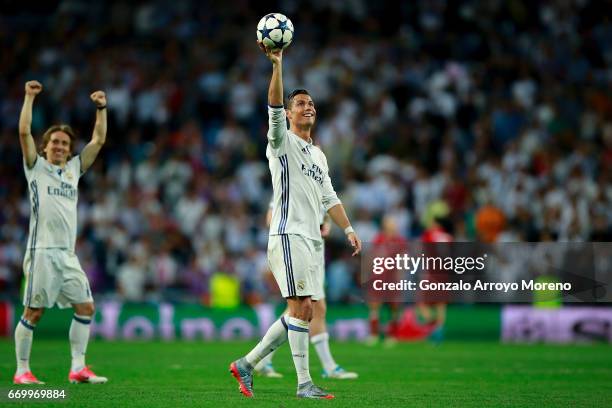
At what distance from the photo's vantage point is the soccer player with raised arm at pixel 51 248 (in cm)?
1195

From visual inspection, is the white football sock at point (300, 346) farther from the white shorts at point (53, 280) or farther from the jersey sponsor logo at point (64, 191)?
the jersey sponsor logo at point (64, 191)

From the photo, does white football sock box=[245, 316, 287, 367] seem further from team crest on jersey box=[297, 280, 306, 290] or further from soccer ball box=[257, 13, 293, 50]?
soccer ball box=[257, 13, 293, 50]

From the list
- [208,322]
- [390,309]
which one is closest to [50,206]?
[208,322]

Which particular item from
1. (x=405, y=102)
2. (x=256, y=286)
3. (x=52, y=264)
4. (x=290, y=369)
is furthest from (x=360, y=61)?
(x=52, y=264)

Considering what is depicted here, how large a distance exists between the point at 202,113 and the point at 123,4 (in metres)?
4.90

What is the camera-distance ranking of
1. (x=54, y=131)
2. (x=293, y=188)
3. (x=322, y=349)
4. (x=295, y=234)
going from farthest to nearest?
(x=322, y=349) < (x=54, y=131) < (x=293, y=188) < (x=295, y=234)

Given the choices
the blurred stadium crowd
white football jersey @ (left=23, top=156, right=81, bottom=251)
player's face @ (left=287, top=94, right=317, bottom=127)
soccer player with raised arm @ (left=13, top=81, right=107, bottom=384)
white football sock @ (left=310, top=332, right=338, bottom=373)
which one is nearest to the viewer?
player's face @ (left=287, top=94, right=317, bottom=127)

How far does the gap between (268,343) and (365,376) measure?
3.25 meters

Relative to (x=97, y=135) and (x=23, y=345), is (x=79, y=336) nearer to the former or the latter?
(x=23, y=345)

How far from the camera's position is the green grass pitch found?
10.4 meters

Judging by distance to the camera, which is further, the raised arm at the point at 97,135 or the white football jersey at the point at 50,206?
the raised arm at the point at 97,135

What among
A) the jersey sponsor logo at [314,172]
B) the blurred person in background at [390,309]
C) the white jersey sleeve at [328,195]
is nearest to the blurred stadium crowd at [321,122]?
the blurred person in background at [390,309]

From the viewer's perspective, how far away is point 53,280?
1198cm

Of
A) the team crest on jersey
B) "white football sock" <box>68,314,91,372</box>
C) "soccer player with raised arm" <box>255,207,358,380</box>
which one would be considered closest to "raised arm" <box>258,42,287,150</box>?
the team crest on jersey
